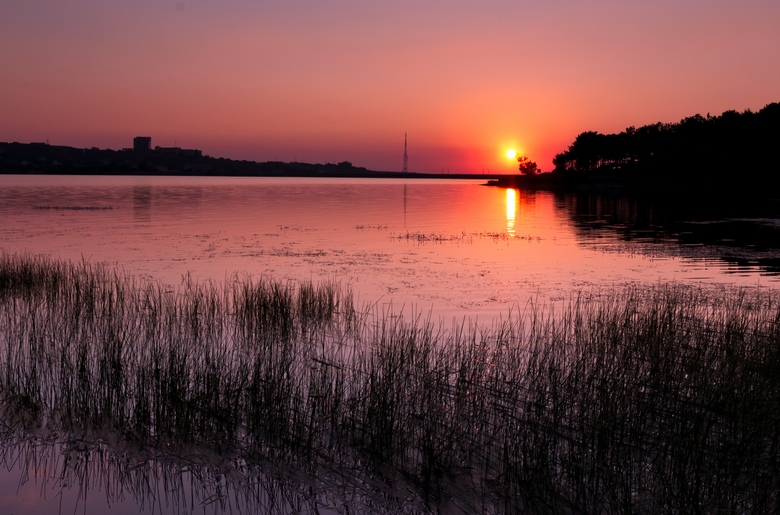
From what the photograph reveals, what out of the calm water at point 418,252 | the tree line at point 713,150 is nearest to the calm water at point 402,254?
the calm water at point 418,252

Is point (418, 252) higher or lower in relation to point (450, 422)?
higher

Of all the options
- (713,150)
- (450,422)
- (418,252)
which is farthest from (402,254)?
(713,150)

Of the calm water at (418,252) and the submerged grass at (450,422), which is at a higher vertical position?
the calm water at (418,252)

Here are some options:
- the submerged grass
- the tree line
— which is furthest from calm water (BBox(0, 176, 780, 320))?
the tree line

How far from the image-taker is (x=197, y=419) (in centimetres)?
945

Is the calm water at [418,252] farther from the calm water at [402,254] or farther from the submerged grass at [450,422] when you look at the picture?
the submerged grass at [450,422]

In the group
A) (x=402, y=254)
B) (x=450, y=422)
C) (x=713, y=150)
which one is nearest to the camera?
(x=450, y=422)

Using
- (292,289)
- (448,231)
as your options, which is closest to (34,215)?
(448,231)

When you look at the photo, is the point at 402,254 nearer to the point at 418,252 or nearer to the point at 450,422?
the point at 418,252

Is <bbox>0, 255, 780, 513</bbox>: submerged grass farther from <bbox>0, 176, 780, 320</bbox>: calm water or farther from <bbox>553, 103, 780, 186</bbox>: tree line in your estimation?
<bbox>553, 103, 780, 186</bbox>: tree line

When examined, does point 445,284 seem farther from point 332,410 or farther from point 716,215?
point 716,215

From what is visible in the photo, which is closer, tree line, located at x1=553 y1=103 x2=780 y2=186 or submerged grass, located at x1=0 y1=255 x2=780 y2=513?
submerged grass, located at x1=0 y1=255 x2=780 y2=513

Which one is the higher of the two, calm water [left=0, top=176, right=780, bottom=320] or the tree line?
the tree line

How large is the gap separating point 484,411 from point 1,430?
7.21m
